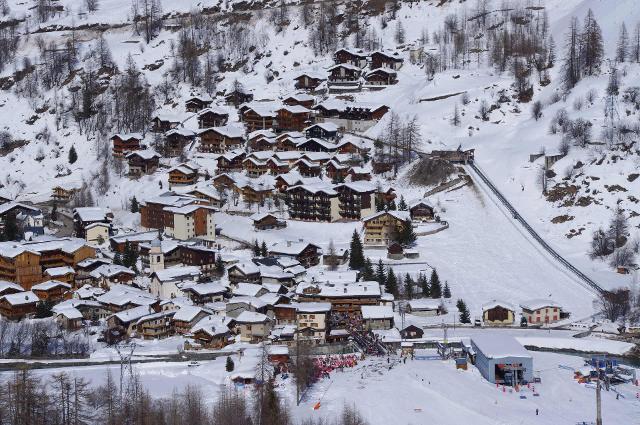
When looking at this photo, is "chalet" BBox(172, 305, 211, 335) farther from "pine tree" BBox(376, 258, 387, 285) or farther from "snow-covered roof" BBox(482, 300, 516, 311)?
"snow-covered roof" BBox(482, 300, 516, 311)

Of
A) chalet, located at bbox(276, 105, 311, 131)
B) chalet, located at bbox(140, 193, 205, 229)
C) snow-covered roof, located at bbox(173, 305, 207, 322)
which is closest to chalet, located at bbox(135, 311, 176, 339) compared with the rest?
snow-covered roof, located at bbox(173, 305, 207, 322)

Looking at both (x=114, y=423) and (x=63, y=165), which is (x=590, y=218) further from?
(x=63, y=165)

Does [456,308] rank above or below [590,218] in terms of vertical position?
below

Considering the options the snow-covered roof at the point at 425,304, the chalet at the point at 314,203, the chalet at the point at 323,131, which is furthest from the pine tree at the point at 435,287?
the chalet at the point at 323,131

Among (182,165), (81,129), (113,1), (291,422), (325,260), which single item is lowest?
(291,422)

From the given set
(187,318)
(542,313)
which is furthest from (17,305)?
→ (542,313)

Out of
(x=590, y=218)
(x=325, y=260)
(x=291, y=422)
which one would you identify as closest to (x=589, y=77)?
(x=590, y=218)

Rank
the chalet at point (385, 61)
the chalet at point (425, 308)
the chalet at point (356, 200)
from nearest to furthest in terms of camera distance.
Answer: the chalet at point (425, 308)
the chalet at point (356, 200)
the chalet at point (385, 61)

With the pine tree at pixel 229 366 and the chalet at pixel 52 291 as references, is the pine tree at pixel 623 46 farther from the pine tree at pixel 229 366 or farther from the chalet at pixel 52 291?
the pine tree at pixel 229 366
